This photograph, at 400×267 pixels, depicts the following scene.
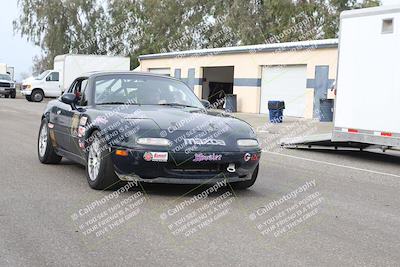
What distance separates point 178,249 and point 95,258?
2.24 ft

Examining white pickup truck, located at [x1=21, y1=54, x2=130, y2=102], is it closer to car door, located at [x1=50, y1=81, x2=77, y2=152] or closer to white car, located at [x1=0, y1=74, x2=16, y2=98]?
white car, located at [x1=0, y1=74, x2=16, y2=98]

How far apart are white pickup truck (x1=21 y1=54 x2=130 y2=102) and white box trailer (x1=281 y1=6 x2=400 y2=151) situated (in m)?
26.7

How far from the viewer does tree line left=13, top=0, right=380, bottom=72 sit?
1972 inches

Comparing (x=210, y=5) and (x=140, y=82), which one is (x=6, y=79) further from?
(x=140, y=82)

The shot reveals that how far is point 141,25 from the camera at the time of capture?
6191 cm

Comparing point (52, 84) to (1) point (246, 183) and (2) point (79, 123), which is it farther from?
(1) point (246, 183)

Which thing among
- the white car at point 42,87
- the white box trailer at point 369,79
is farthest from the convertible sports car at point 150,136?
the white car at point 42,87

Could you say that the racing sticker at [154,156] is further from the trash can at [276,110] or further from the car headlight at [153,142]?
the trash can at [276,110]

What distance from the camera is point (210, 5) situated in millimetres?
58031

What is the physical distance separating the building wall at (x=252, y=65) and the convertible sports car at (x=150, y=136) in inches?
753

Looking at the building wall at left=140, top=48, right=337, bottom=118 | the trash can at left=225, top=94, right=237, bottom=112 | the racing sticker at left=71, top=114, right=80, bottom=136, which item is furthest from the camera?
the trash can at left=225, top=94, right=237, bottom=112

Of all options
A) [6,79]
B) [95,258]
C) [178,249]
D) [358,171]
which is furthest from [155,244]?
[6,79]

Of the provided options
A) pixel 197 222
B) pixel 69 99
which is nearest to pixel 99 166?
pixel 69 99

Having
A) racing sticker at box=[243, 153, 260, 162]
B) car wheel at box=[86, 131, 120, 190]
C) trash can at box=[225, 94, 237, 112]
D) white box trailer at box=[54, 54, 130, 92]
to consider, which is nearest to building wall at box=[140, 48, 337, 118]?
trash can at box=[225, 94, 237, 112]
